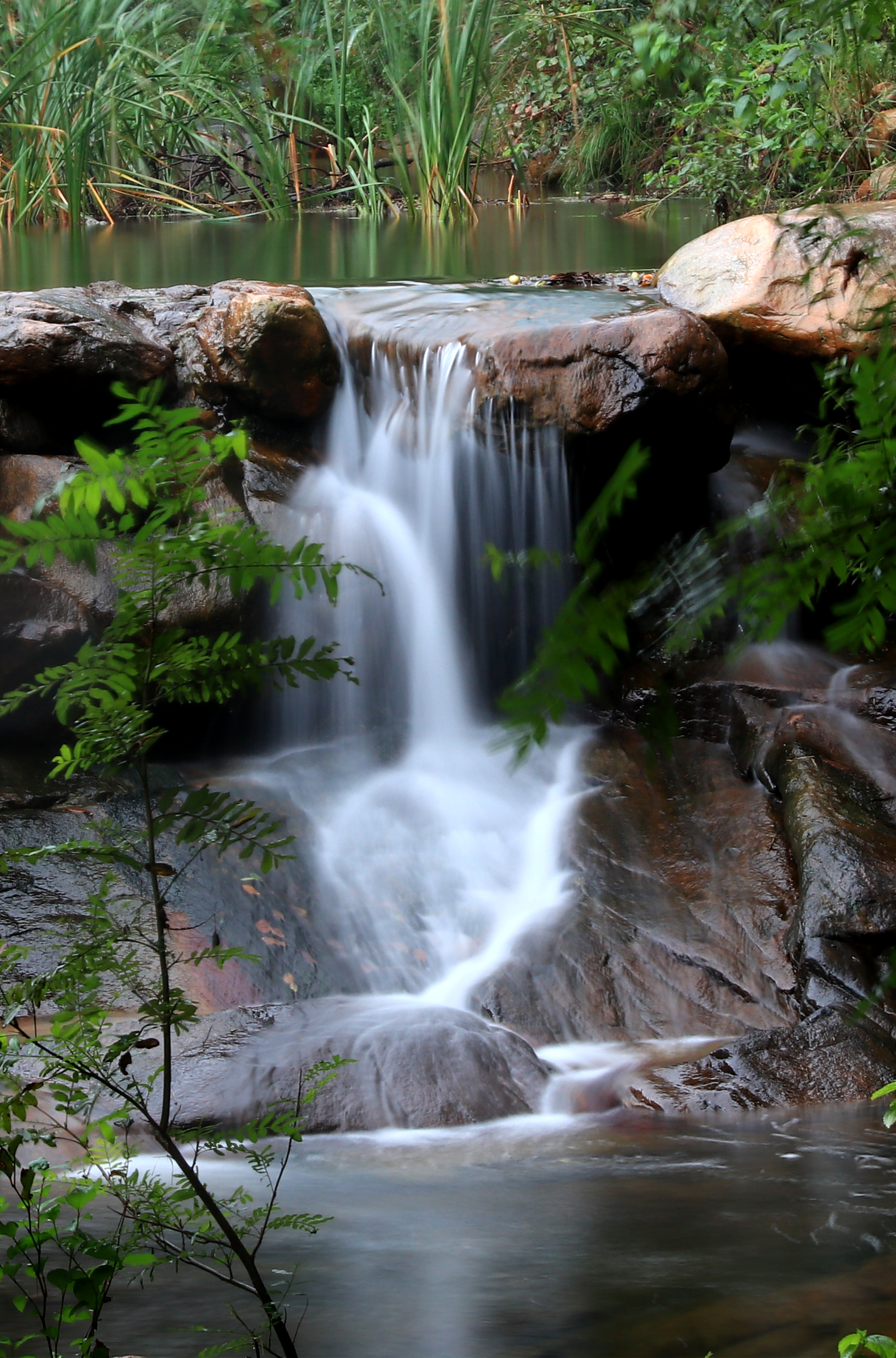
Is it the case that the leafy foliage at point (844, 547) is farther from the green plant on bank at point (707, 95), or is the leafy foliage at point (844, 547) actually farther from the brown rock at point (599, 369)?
the brown rock at point (599, 369)

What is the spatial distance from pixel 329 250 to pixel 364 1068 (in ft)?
23.9

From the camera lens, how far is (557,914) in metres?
4.70

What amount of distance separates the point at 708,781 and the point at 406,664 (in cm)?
164

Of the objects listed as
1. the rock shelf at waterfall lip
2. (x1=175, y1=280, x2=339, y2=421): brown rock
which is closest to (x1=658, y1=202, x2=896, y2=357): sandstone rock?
the rock shelf at waterfall lip

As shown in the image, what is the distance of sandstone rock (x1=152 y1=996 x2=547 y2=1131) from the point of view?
3605 mm

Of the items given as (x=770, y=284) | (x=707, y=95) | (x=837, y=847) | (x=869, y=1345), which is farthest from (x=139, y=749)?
(x=770, y=284)

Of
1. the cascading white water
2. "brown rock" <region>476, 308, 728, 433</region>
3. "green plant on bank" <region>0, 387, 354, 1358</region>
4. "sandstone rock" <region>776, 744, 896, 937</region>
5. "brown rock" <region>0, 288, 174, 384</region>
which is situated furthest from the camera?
"brown rock" <region>476, 308, 728, 433</region>

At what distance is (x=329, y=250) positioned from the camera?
9.31 meters

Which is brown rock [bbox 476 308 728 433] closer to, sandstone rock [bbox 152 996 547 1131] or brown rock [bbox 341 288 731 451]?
brown rock [bbox 341 288 731 451]

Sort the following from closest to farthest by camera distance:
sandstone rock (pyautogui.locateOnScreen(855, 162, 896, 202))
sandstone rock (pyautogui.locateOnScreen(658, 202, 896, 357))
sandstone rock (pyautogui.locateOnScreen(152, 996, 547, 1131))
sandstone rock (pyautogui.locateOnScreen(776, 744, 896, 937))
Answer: sandstone rock (pyautogui.locateOnScreen(152, 996, 547, 1131)), sandstone rock (pyautogui.locateOnScreen(776, 744, 896, 937)), sandstone rock (pyautogui.locateOnScreen(658, 202, 896, 357)), sandstone rock (pyautogui.locateOnScreen(855, 162, 896, 202))

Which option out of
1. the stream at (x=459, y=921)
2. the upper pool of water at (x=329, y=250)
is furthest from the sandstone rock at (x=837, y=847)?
the upper pool of water at (x=329, y=250)

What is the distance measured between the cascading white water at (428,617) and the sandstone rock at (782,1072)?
1.31 m

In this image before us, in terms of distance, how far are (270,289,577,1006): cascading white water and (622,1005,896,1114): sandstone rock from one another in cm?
131

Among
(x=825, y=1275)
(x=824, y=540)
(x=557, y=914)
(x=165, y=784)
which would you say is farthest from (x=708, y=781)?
(x=824, y=540)
